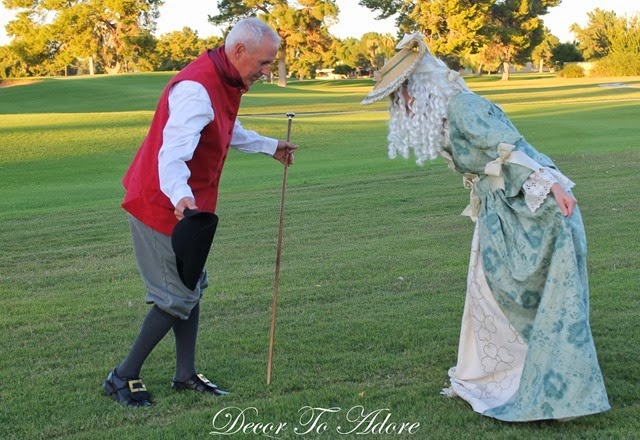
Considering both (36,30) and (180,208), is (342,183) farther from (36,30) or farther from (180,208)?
(36,30)

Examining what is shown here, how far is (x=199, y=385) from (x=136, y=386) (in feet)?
1.13

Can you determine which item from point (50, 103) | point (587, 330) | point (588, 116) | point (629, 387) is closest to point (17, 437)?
point (587, 330)

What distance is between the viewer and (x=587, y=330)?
3.89m

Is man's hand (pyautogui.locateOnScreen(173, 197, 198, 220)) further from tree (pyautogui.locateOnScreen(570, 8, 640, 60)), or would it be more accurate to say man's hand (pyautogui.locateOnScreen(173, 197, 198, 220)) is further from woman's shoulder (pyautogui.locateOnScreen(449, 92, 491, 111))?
tree (pyautogui.locateOnScreen(570, 8, 640, 60))

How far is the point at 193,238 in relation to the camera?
12.7 ft

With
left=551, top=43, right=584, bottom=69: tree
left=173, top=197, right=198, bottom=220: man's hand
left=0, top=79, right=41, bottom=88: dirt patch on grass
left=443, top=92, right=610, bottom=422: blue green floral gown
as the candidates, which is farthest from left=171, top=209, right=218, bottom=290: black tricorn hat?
left=551, top=43, right=584, bottom=69: tree

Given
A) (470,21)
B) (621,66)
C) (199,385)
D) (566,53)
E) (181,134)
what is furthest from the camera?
(566,53)

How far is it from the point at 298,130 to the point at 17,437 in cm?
2129

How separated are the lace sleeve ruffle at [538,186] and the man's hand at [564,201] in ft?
0.12

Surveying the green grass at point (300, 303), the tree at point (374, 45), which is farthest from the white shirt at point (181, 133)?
the tree at point (374, 45)

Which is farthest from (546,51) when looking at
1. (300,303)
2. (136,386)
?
(136,386)

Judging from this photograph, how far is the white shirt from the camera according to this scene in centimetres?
389

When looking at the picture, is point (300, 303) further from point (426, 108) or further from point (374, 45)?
point (374, 45)

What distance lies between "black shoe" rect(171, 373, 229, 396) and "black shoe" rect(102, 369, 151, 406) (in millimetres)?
192
